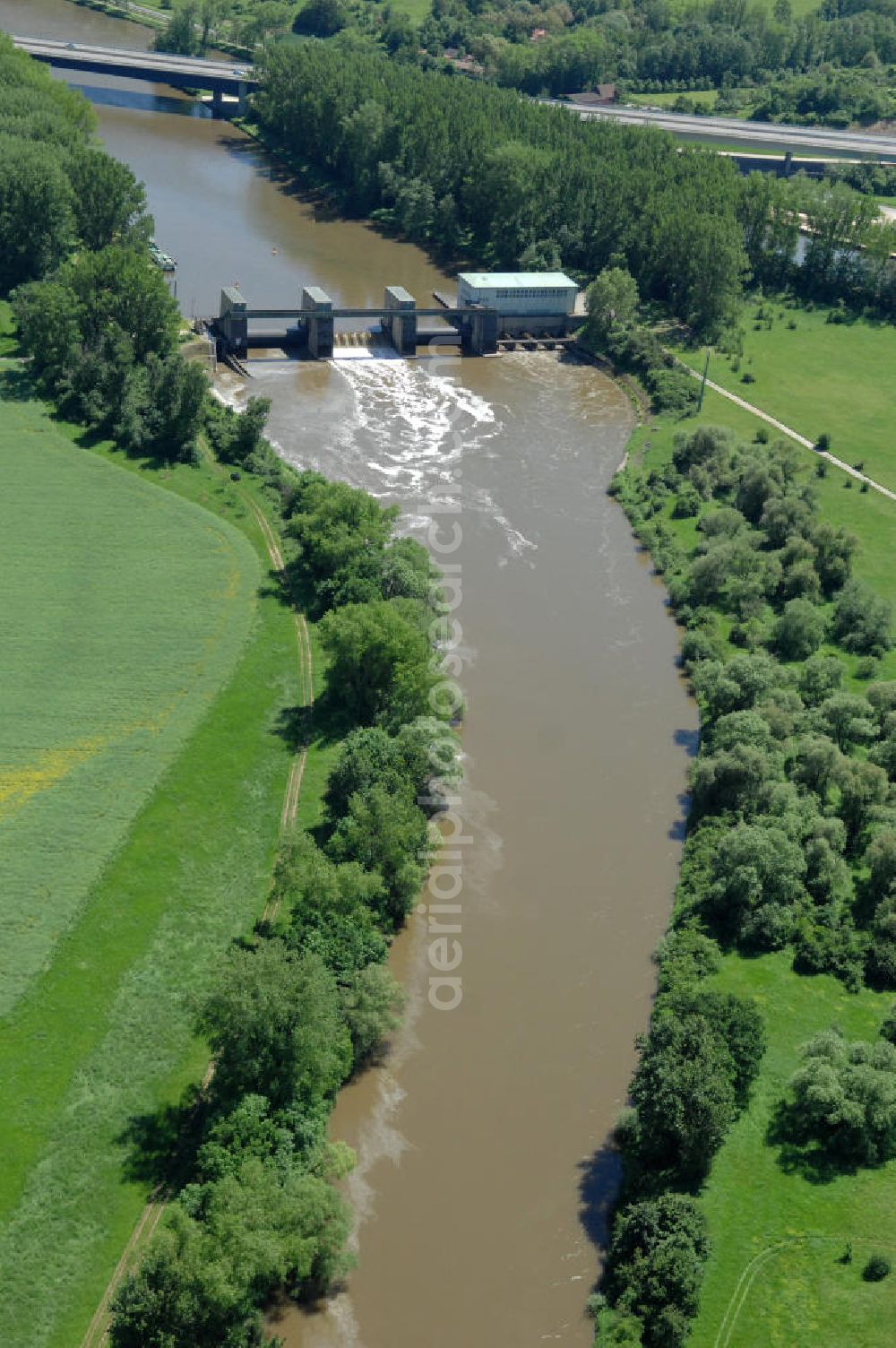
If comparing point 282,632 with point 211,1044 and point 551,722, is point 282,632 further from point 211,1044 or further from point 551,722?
point 211,1044

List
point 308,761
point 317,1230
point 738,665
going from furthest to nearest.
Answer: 1. point 738,665
2. point 308,761
3. point 317,1230

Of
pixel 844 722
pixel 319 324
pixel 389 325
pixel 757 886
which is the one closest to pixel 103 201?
pixel 319 324

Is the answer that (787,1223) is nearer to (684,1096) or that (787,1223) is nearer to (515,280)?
(684,1096)

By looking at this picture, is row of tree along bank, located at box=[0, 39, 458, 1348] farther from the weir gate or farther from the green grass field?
the weir gate

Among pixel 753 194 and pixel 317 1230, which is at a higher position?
pixel 753 194

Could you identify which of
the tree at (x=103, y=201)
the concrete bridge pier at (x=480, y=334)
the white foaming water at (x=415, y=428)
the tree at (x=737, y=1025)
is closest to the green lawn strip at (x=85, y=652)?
the white foaming water at (x=415, y=428)

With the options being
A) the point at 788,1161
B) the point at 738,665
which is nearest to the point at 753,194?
the point at 738,665

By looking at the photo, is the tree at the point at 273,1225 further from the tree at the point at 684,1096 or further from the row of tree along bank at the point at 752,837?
the tree at the point at 684,1096
